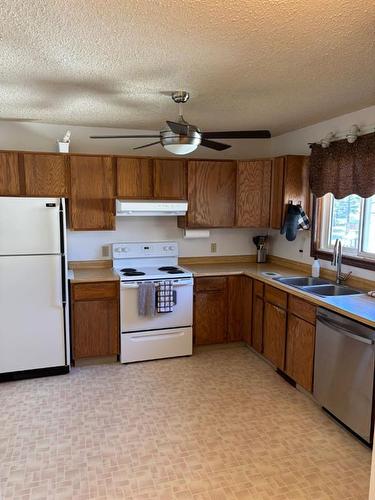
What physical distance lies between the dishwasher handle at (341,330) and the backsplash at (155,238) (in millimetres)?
1923

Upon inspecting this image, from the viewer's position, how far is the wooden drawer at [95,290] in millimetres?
3584

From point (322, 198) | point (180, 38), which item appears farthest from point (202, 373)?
point (180, 38)

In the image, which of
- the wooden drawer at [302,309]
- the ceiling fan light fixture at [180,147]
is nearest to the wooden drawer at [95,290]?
the ceiling fan light fixture at [180,147]

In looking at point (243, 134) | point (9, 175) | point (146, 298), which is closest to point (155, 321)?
point (146, 298)

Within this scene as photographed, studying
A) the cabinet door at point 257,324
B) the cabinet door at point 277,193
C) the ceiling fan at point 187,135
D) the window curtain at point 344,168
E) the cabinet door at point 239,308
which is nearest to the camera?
the ceiling fan at point 187,135

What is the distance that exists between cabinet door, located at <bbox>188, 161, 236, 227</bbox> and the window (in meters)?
0.99

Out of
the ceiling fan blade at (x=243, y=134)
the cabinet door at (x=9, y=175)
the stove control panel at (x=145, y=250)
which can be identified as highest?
the ceiling fan blade at (x=243, y=134)

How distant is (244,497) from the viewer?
2084 millimetres

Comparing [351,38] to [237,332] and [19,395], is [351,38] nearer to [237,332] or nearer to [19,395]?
[237,332]

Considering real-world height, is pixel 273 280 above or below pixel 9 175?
below

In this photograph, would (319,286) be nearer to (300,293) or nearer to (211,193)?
(300,293)

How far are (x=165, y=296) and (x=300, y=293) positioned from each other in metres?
1.32

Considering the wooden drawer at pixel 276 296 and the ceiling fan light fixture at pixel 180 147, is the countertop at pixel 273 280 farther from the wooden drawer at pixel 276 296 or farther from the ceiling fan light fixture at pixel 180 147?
the ceiling fan light fixture at pixel 180 147

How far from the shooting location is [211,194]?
13.6ft
